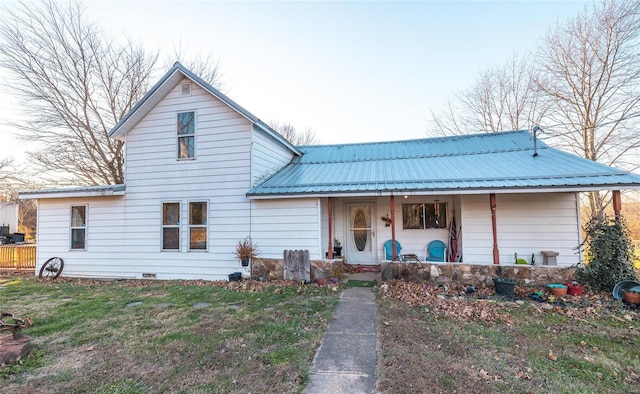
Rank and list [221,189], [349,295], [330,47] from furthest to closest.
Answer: [330,47] < [221,189] < [349,295]

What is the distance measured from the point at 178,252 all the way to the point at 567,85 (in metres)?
19.3

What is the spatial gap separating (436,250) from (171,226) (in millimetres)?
8457

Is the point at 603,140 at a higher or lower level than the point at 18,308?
higher

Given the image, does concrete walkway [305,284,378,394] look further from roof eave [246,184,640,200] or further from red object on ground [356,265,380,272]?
red object on ground [356,265,380,272]

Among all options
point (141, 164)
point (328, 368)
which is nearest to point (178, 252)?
point (141, 164)

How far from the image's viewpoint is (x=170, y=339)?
402 centimetres

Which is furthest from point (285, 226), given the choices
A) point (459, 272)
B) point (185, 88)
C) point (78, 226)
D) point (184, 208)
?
point (78, 226)

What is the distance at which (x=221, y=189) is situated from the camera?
8297 millimetres

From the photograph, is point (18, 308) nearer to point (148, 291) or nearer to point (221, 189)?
point (148, 291)

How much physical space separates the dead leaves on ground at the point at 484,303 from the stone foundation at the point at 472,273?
8.2 inches

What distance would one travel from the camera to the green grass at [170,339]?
2980 millimetres

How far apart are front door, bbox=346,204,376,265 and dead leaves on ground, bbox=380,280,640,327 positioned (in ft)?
9.57

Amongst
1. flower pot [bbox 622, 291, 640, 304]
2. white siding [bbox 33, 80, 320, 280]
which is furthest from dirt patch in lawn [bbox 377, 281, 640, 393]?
white siding [bbox 33, 80, 320, 280]

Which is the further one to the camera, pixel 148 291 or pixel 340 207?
pixel 340 207
